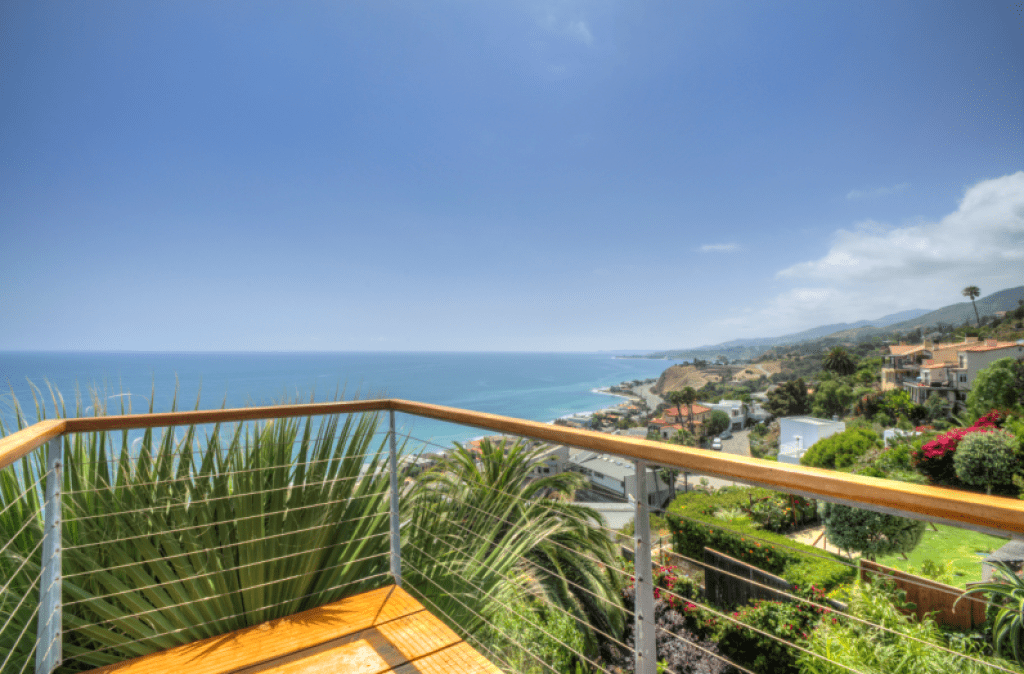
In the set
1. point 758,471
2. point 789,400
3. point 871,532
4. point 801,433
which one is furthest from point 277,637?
point 789,400

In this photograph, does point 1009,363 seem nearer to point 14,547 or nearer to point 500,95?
point 500,95

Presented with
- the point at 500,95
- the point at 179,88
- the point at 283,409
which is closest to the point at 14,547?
the point at 283,409

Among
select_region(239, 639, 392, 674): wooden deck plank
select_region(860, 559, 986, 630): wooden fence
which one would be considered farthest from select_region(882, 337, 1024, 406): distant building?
select_region(239, 639, 392, 674): wooden deck plank

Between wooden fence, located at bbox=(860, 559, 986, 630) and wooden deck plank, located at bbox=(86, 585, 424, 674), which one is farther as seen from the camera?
wooden fence, located at bbox=(860, 559, 986, 630)

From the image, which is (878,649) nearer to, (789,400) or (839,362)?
(789,400)

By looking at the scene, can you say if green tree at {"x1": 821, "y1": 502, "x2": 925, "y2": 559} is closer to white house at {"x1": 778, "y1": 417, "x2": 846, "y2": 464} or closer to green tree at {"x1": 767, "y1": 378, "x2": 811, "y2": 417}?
white house at {"x1": 778, "y1": 417, "x2": 846, "y2": 464}

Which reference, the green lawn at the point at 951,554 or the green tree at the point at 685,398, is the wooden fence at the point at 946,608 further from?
the green tree at the point at 685,398
